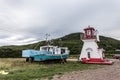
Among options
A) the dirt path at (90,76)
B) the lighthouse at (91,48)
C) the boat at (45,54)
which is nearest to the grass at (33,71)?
the dirt path at (90,76)

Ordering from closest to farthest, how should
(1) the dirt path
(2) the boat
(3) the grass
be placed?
(1) the dirt path
(3) the grass
(2) the boat

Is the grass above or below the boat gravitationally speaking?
below

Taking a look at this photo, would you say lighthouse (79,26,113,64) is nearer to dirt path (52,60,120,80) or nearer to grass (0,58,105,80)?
grass (0,58,105,80)

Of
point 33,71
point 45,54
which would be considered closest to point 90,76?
point 33,71

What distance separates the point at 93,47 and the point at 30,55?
10.2 meters

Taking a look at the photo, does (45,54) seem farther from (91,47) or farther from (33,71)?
(33,71)

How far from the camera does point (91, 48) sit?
3750 centimetres

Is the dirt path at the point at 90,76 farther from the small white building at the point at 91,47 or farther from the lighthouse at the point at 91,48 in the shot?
the small white building at the point at 91,47

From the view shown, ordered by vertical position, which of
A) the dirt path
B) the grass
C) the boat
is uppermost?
the boat

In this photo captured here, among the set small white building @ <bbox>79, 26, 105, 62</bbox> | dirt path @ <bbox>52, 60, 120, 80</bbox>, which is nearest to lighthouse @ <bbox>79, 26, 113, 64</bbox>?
small white building @ <bbox>79, 26, 105, 62</bbox>

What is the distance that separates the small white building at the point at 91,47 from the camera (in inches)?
1460

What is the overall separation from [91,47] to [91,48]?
0.54 feet

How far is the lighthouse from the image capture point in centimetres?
3700

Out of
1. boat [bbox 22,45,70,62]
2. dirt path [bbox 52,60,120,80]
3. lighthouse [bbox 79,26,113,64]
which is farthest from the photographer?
lighthouse [bbox 79,26,113,64]
